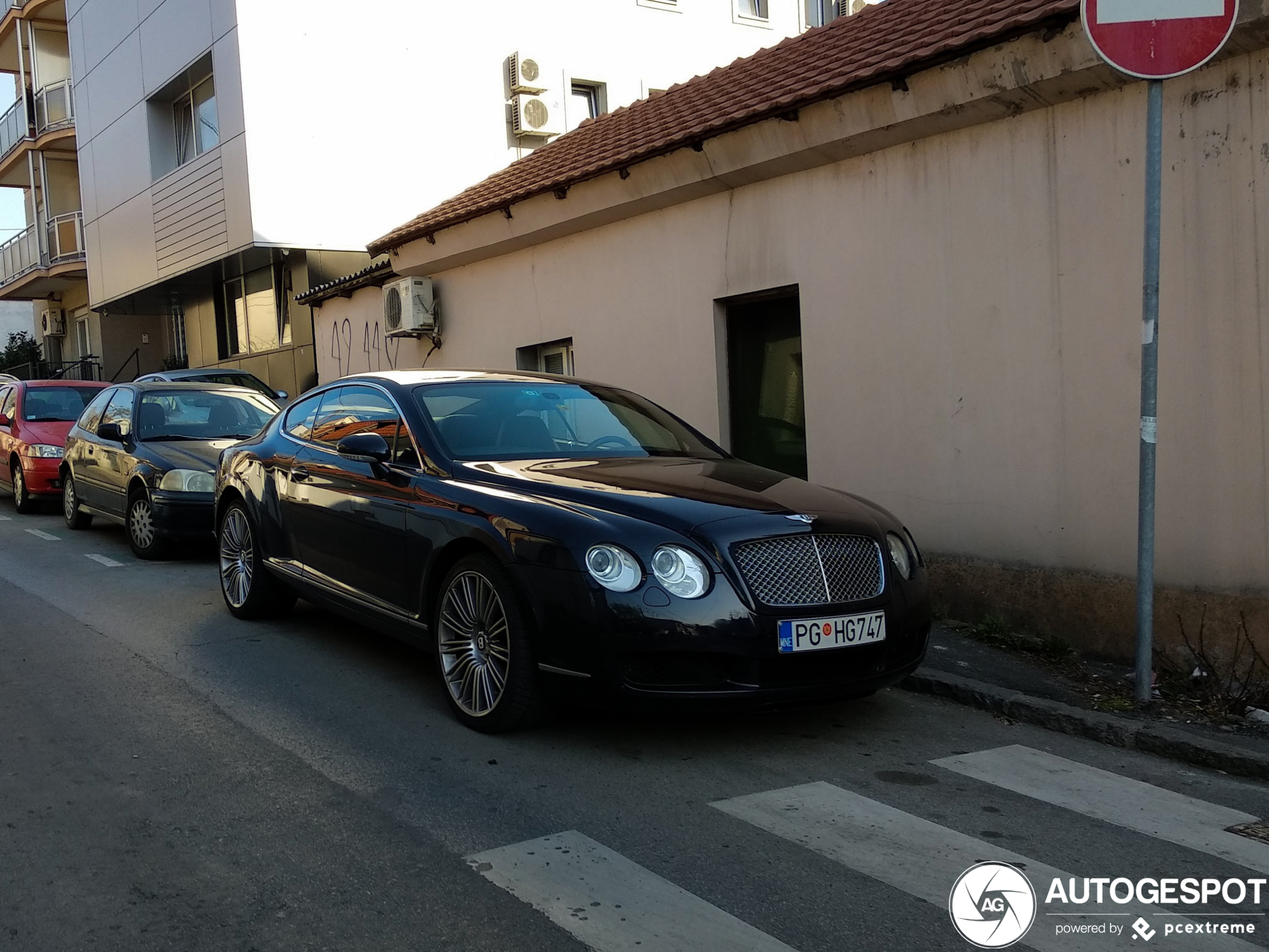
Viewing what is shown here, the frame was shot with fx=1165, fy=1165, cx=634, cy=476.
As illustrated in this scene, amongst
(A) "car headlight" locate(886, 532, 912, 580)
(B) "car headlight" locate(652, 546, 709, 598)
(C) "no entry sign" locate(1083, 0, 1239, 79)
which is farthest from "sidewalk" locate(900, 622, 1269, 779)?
(C) "no entry sign" locate(1083, 0, 1239, 79)

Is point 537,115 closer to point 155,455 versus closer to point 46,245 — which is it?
point 155,455

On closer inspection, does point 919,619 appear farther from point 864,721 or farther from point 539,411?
point 539,411

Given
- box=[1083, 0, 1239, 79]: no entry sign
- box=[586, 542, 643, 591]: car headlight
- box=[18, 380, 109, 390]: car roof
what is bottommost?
box=[586, 542, 643, 591]: car headlight

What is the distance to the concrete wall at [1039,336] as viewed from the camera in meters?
5.91

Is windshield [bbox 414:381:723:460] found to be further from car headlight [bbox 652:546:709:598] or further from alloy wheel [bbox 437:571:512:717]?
car headlight [bbox 652:546:709:598]

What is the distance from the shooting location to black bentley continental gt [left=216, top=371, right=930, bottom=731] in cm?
451

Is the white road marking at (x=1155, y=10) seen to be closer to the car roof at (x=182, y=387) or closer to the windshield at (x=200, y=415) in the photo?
the windshield at (x=200, y=415)

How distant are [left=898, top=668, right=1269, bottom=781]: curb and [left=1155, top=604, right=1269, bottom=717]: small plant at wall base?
1.74 ft

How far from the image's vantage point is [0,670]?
6160 millimetres

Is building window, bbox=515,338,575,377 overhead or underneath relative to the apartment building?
underneath

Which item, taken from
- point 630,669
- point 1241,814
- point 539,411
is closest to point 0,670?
point 539,411

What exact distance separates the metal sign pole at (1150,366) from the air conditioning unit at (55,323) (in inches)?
1350

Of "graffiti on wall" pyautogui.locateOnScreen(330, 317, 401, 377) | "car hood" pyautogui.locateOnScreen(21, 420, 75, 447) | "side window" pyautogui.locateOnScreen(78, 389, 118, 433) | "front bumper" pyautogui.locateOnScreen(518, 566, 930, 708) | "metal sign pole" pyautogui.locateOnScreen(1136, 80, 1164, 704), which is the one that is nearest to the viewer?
"front bumper" pyautogui.locateOnScreen(518, 566, 930, 708)

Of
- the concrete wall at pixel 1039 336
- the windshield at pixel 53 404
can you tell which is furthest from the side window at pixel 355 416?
the windshield at pixel 53 404
